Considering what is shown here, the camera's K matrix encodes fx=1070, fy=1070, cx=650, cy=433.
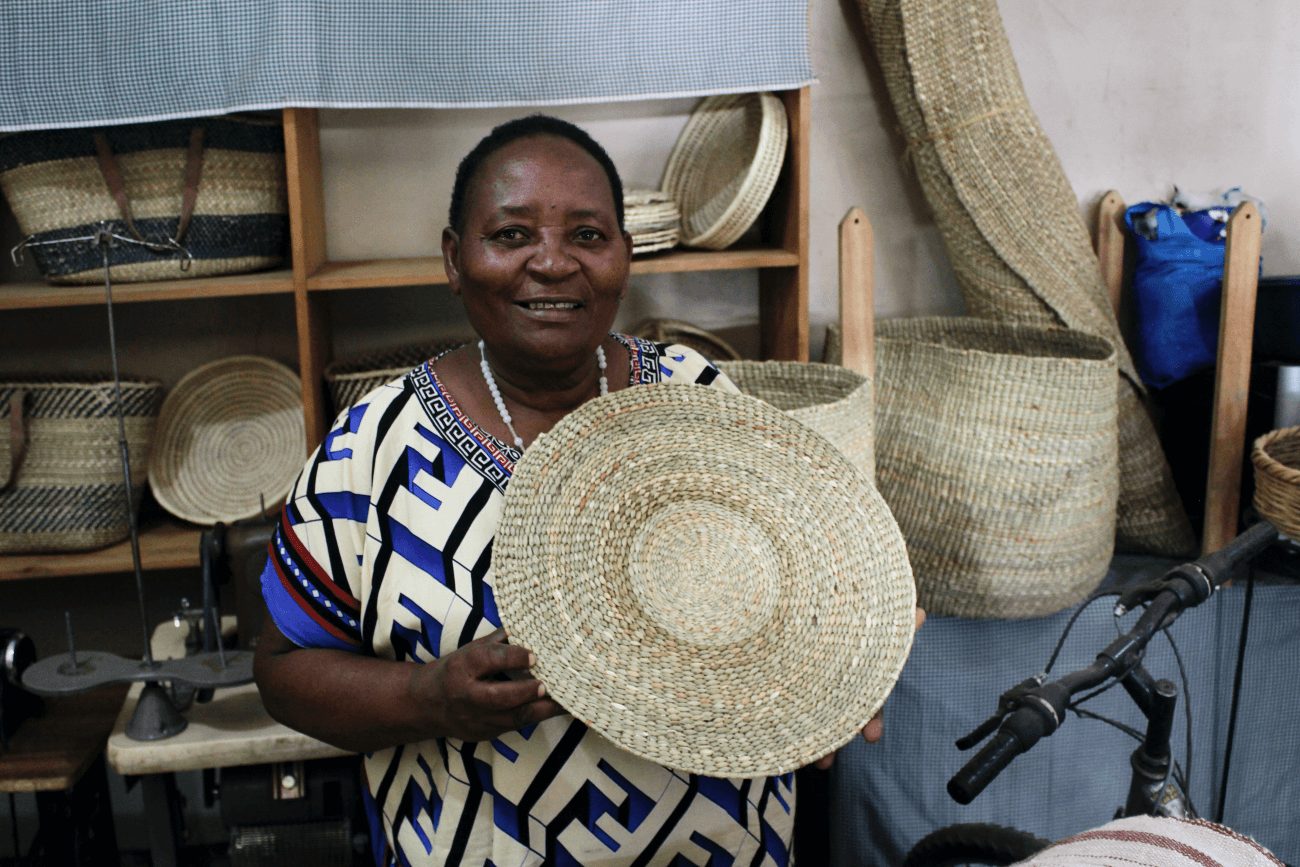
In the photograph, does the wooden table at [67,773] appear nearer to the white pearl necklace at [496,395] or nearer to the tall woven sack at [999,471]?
the white pearl necklace at [496,395]

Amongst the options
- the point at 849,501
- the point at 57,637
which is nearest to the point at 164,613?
the point at 57,637

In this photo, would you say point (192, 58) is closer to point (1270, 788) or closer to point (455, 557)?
point (455, 557)

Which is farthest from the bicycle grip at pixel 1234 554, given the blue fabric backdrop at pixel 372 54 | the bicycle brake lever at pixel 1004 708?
the blue fabric backdrop at pixel 372 54

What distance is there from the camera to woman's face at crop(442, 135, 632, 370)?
116cm

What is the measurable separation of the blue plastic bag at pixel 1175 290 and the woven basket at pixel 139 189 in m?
1.96

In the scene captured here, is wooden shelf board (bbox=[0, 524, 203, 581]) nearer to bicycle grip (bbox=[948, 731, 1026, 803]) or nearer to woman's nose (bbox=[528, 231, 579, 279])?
woman's nose (bbox=[528, 231, 579, 279])

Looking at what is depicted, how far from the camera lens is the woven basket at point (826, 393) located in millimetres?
1767

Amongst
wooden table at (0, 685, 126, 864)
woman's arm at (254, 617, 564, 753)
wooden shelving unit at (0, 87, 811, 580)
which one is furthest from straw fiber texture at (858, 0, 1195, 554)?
wooden table at (0, 685, 126, 864)

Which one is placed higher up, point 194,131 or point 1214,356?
point 194,131

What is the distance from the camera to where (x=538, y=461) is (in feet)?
3.56

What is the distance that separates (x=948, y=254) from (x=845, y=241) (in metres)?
0.47

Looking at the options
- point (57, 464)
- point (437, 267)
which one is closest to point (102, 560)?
point (57, 464)

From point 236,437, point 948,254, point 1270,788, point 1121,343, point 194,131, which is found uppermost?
point 194,131

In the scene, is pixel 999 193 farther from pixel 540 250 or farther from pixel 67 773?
pixel 67 773
